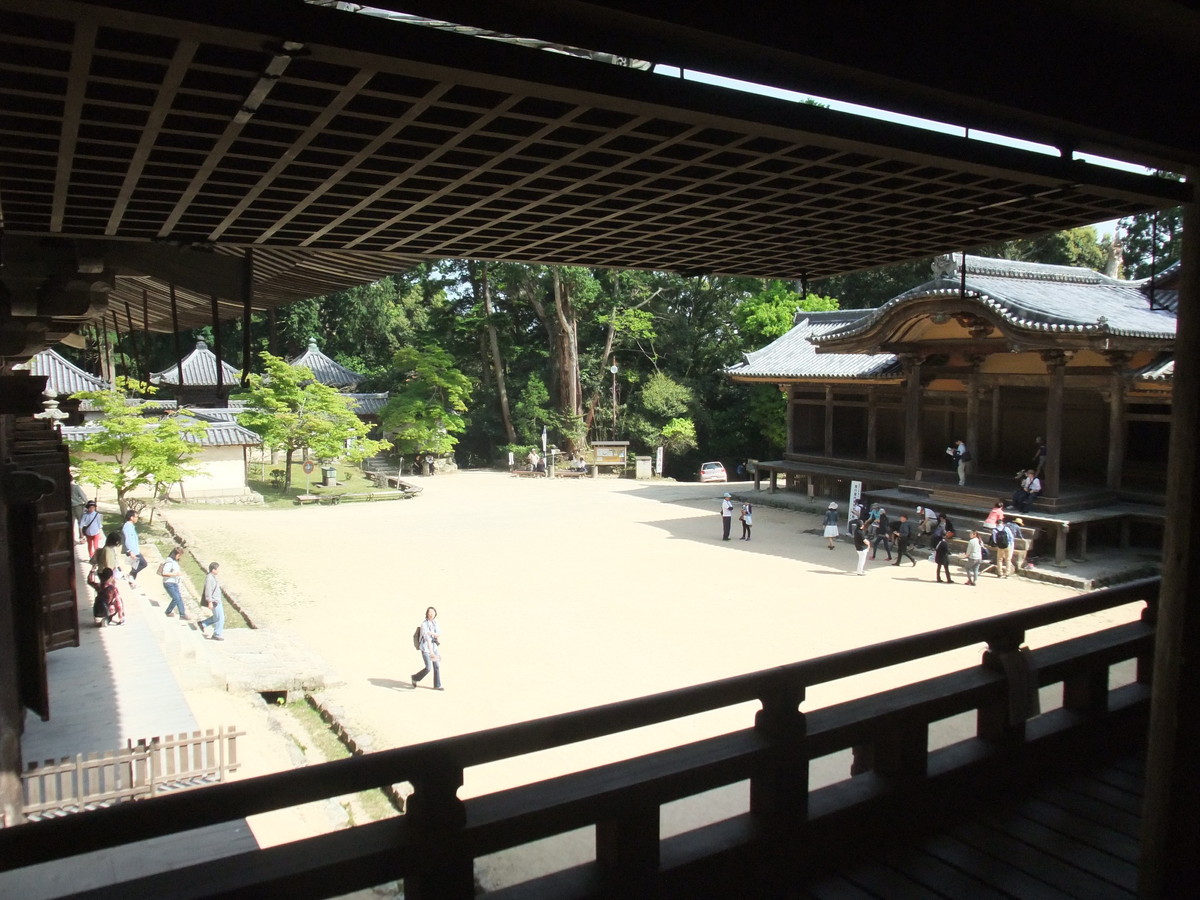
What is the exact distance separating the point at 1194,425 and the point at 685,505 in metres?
22.0

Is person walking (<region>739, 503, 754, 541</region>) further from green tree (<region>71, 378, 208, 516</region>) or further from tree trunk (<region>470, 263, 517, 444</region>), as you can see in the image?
tree trunk (<region>470, 263, 517, 444</region>)

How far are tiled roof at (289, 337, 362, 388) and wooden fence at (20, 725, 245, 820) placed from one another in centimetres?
3204

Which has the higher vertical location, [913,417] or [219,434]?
[913,417]

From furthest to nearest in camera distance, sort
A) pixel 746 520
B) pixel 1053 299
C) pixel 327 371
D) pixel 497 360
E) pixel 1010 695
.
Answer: pixel 327 371 < pixel 497 360 < pixel 746 520 < pixel 1053 299 < pixel 1010 695

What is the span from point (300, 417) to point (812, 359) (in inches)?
615

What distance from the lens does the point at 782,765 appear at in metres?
2.56

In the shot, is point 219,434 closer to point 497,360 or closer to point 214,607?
point 497,360

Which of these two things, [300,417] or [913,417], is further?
[300,417]

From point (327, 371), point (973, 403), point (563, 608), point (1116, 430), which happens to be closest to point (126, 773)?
point (563, 608)

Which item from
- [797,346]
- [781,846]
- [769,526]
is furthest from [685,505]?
[781,846]

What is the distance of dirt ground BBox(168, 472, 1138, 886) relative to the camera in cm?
876

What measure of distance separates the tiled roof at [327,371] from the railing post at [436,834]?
37.7 m

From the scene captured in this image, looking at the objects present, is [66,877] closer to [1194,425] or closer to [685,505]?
[1194,425]

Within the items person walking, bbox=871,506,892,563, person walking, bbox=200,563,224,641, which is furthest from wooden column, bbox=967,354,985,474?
person walking, bbox=200,563,224,641
